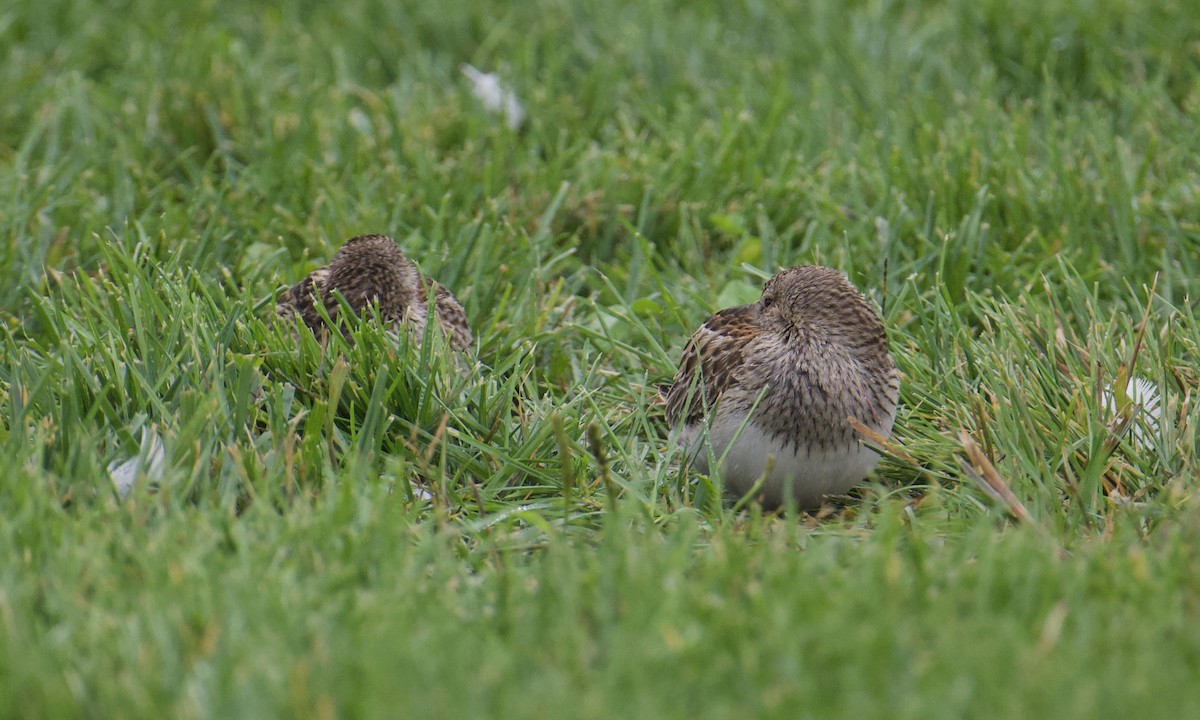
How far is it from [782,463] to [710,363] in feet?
1.44

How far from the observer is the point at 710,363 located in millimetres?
4520

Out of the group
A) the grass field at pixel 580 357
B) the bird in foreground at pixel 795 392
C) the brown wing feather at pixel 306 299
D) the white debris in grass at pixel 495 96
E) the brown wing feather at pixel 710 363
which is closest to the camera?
the grass field at pixel 580 357

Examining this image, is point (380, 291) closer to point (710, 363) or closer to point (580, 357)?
point (580, 357)

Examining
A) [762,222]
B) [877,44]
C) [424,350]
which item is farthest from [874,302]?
[877,44]

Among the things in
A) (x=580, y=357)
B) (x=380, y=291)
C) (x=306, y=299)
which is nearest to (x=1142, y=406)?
(x=580, y=357)

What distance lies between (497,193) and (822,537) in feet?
9.08

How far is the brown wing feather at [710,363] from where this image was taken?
4.43m

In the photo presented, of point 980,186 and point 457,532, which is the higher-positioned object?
point 980,186

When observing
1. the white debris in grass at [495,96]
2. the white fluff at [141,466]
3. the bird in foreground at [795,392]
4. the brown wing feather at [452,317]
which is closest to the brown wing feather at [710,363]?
the bird in foreground at [795,392]

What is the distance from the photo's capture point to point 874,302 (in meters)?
5.11

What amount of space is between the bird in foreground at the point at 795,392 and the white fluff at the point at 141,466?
1420mm

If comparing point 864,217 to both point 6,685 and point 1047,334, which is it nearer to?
point 1047,334

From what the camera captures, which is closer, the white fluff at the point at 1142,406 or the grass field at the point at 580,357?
the grass field at the point at 580,357

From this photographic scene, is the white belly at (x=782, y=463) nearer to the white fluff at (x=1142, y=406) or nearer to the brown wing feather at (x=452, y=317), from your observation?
the white fluff at (x=1142, y=406)
